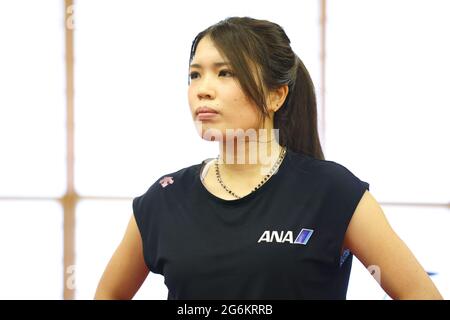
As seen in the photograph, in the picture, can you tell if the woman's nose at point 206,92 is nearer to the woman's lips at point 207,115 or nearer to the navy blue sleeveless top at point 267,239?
the woman's lips at point 207,115

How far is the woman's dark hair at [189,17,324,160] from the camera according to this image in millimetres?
1062

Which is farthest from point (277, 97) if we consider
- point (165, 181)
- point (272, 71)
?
point (165, 181)

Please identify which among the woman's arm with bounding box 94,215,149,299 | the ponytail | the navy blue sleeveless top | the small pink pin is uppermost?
the ponytail

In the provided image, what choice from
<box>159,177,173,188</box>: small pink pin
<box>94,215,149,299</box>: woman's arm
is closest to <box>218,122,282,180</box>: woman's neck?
<box>159,177,173,188</box>: small pink pin

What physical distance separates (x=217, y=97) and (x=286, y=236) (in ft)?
0.90

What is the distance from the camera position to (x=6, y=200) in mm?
3000

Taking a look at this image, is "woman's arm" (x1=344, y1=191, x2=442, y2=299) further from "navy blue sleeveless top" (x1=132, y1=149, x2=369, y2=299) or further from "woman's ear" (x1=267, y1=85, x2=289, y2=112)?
"woman's ear" (x1=267, y1=85, x2=289, y2=112)

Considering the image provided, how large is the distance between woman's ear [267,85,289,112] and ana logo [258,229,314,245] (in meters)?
0.26

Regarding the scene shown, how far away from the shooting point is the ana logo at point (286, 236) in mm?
1004

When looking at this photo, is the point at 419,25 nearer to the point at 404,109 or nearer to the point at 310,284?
the point at 404,109

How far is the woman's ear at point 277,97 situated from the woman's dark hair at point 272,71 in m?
0.01

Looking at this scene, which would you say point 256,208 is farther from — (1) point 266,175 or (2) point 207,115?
(2) point 207,115

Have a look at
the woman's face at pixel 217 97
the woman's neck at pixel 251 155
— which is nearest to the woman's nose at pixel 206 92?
the woman's face at pixel 217 97
